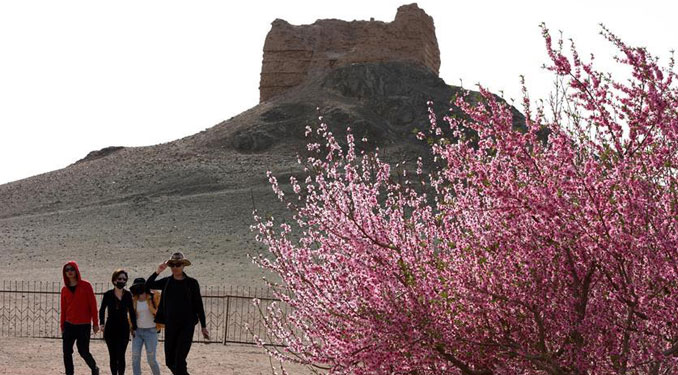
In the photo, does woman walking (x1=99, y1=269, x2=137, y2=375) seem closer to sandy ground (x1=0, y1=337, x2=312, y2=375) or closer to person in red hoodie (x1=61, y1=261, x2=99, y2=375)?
person in red hoodie (x1=61, y1=261, x2=99, y2=375)

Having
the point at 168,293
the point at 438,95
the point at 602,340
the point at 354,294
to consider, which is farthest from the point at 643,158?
the point at 438,95

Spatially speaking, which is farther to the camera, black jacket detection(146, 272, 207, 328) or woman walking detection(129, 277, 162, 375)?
woman walking detection(129, 277, 162, 375)

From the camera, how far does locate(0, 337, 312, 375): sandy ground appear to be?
1359cm

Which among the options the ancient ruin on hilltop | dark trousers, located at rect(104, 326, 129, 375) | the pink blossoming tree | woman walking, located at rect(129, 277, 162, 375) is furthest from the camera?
the ancient ruin on hilltop

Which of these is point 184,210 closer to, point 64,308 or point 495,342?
point 64,308

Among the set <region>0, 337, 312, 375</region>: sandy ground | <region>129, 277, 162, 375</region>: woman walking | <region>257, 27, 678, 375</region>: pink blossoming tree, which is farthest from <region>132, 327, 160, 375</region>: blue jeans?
<region>257, 27, 678, 375</region>: pink blossoming tree

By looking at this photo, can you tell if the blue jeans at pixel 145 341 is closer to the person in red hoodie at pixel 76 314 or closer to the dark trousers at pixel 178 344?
the person in red hoodie at pixel 76 314

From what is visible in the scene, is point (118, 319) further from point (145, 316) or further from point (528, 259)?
point (528, 259)

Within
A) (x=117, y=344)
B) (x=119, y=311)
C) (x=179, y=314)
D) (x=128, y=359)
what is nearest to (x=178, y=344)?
(x=179, y=314)

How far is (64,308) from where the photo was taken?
34.3ft

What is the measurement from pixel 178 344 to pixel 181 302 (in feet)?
1.22

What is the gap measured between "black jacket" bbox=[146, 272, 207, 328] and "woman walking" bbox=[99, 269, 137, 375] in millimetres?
611

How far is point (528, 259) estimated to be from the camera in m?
5.58

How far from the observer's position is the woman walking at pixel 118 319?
10180mm
